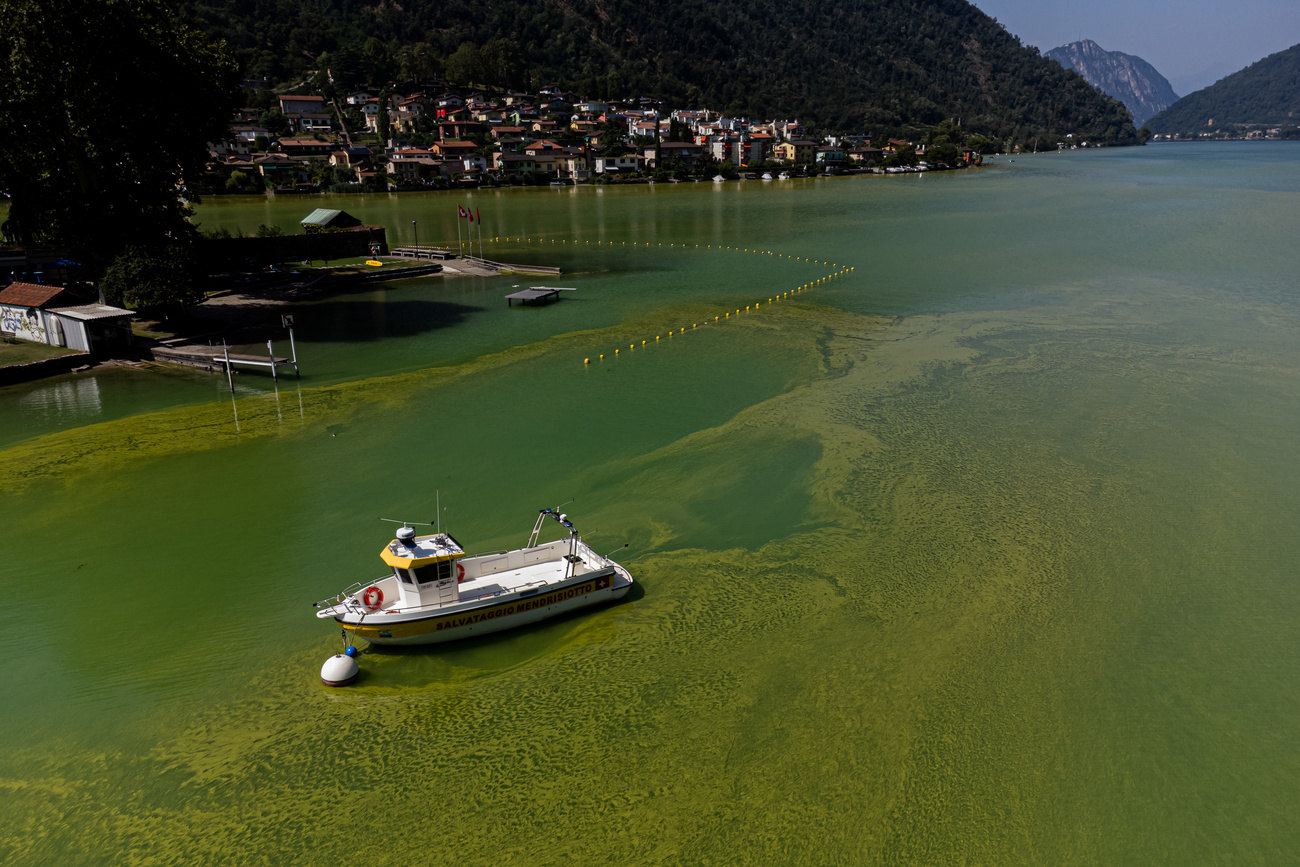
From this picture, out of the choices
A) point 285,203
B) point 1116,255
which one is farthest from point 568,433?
point 285,203

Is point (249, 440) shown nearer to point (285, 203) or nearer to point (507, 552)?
point (507, 552)

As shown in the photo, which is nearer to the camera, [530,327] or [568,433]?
[568,433]

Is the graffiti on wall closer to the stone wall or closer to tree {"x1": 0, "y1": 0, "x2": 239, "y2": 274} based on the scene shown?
tree {"x1": 0, "y1": 0, "x2": 239, "y2": 274}

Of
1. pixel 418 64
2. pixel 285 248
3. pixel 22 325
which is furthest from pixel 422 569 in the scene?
pixel 418 64

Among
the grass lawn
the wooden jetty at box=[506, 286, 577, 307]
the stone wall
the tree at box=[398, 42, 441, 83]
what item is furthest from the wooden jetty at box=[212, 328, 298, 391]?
the tree at box=[398, 42, 441, 83]

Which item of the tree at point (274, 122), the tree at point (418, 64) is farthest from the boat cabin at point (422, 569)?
the tree at point (418, 64)

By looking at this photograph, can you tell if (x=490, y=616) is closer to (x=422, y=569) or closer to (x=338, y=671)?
(x=422, y=569)

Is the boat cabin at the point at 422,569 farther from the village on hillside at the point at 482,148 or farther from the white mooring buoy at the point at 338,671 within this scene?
the village on hillside at the point at 482,148
